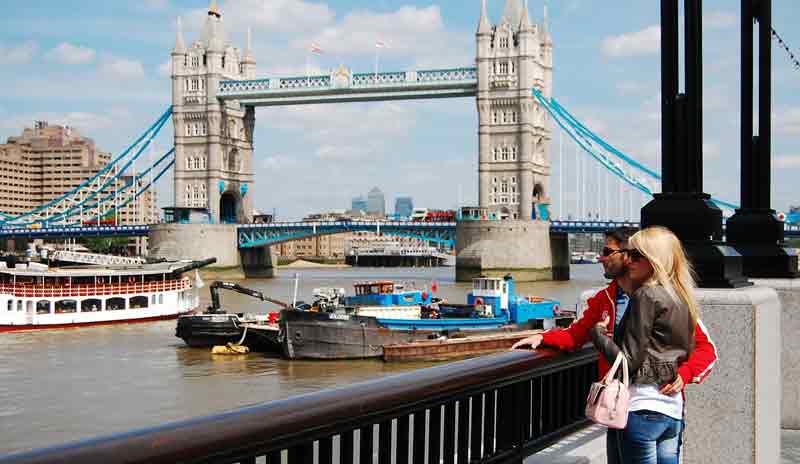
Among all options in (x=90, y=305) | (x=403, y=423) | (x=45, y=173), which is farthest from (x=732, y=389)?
(x=45, y=173)

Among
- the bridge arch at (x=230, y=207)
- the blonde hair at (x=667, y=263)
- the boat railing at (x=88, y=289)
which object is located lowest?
the boat railing at (x=88, y=289)

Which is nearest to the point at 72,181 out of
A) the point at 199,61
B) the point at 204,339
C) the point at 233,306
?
the point at 199,61

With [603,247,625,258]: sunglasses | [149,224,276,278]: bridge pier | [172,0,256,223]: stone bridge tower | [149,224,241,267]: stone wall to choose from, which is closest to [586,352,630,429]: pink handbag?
[603,247,625,258]: sunglasses

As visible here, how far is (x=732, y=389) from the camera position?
4.27 meters

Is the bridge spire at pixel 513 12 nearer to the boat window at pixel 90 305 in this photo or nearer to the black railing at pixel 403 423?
the boat window at pixel 90 305

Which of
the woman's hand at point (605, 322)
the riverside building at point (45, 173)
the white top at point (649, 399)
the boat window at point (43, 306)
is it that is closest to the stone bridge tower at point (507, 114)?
the boat window at point (43, 306)

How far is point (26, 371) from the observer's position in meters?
21.7

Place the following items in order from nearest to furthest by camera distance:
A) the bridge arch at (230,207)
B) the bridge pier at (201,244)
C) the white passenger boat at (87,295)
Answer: the white passenger boat at (87,295), the bridge pier at (201,244), the bridge arch at (230,207)

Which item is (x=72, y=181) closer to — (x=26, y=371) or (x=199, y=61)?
(x=199, y=61)

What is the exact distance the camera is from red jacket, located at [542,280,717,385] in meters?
3.35

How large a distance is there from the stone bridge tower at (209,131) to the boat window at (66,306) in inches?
1799

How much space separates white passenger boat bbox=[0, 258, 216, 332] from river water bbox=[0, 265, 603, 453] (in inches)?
38.3

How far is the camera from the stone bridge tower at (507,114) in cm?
6981

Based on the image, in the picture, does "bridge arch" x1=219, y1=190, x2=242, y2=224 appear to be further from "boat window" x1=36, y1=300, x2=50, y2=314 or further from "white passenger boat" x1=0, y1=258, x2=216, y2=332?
"boat window" x1=36, y1=300, x2=50, y2=314
